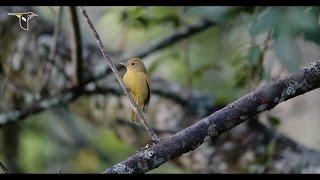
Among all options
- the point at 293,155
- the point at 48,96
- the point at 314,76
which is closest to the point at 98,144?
the point at 48,96

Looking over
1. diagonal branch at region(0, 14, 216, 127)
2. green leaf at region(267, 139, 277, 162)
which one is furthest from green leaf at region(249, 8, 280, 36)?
diagonal branch at region(0, 14, 216, 127)

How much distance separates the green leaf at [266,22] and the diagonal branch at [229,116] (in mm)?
397

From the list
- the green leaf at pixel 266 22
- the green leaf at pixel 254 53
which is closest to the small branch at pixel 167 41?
the green leaf at pixel 254 53

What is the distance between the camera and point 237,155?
9.00 feet

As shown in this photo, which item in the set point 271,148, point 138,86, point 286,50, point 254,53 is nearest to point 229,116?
point 138,86

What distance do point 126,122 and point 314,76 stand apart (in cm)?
146

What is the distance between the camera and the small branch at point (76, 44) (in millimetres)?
2377

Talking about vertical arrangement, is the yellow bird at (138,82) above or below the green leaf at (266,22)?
below

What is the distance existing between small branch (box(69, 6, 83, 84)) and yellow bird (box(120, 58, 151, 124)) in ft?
2.72

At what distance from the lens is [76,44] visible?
249 cm

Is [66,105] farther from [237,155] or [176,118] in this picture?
[237,155]

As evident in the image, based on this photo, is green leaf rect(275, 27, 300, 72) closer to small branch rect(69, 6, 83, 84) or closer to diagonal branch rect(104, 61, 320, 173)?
diagonal branch rect(104, 61, 320, 173)

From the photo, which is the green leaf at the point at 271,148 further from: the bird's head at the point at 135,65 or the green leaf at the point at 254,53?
the bird's head at the point at 135,65

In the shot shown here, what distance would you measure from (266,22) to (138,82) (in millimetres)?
596
